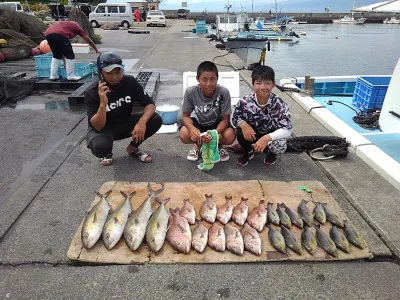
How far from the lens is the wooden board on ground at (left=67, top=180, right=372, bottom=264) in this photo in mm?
2557

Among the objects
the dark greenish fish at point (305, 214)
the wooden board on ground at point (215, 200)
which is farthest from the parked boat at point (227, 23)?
the dark greenish fish at point (305, 214)

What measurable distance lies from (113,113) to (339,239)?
10.1ft

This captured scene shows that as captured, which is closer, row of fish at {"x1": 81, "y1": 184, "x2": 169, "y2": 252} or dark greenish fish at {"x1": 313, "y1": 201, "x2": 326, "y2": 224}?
row of fish at {"x1": 81, "y1": 184, "x2": 169, "y2": 252}

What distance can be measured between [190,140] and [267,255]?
79.9 inches

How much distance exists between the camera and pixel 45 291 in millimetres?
2289

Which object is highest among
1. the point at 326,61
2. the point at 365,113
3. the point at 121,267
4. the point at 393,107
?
the point at 393,107

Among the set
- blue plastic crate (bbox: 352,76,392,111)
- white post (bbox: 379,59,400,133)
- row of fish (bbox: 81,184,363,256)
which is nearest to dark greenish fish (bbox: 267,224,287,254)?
row of fish (bbox: 81,184,363,256)

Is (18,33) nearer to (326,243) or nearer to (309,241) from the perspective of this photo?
(309,241)

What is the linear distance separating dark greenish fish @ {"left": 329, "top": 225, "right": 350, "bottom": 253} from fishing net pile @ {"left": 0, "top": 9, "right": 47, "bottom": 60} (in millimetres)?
13054

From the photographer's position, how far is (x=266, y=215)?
3.01 meters

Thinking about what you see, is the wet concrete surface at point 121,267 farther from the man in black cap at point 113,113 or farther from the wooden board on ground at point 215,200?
the man in black cap at point 113,113

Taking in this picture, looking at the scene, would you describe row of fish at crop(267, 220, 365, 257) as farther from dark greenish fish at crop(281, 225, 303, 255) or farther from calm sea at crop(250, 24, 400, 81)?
calm sea at crop(250, 24, 400, 81)

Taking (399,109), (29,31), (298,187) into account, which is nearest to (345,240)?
(298,187)

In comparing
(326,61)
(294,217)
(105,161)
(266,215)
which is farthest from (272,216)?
(326,61)
